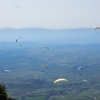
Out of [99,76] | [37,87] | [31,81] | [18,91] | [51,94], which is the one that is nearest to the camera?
[51,94]

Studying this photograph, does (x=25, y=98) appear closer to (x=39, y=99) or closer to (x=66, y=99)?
(x=39, y=99)

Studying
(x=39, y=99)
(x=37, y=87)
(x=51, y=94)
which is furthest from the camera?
(x=37, y=87)

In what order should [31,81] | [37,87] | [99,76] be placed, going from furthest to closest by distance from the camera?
1. [99,76]
2. [31,81]
3. [37,87]

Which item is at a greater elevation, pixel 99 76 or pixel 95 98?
pixel 99 76

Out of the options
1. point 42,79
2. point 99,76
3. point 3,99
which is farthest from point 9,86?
point 3,99

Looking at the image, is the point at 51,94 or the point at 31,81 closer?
the point at 51,94

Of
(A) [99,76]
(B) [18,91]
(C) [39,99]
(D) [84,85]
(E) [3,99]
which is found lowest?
Result: (E) [3,99]

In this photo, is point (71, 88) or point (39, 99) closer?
point (39, 99)

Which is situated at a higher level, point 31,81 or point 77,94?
point 31,81

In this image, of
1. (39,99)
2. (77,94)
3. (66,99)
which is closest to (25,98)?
(39,99)

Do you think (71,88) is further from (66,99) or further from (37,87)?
(66,99)
